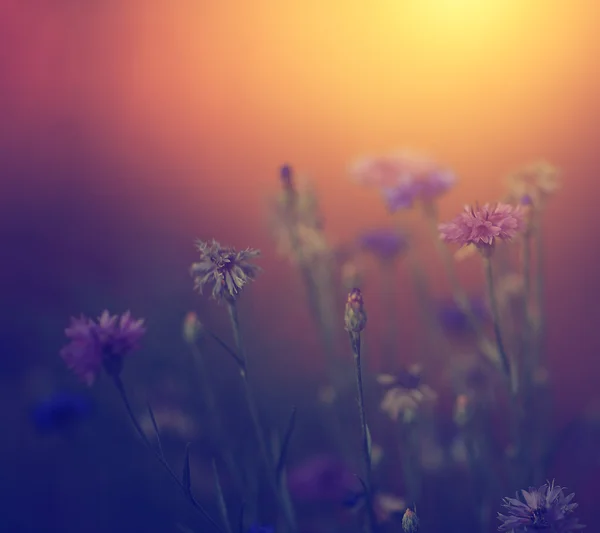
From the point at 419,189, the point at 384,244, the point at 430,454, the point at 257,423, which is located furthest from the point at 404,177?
the point at 430,454

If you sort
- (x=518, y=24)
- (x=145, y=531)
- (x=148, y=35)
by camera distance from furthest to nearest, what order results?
(x=148, y=35) < (x=518, y=24) < (x=145, y=531)

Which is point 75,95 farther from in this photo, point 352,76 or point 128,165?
point 352,76

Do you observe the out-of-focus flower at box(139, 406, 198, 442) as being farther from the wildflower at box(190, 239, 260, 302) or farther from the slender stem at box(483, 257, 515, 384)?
the slender stem at box(483, 257, 515, 384)

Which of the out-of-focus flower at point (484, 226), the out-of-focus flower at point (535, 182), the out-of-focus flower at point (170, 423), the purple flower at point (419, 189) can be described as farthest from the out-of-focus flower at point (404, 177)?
the out-of-focus flower at point (170, 423)

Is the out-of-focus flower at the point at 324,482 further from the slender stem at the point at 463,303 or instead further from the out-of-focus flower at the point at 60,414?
the out-of-focus flower at the point at 60,414

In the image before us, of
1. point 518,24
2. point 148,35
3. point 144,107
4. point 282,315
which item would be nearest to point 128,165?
point 144,107

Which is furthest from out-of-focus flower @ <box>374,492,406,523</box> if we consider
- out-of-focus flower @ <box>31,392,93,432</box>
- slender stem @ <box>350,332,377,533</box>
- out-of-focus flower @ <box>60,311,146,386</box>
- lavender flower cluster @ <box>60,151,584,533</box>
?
out-of-focus flower @ <box>31,392,93,432</box>
